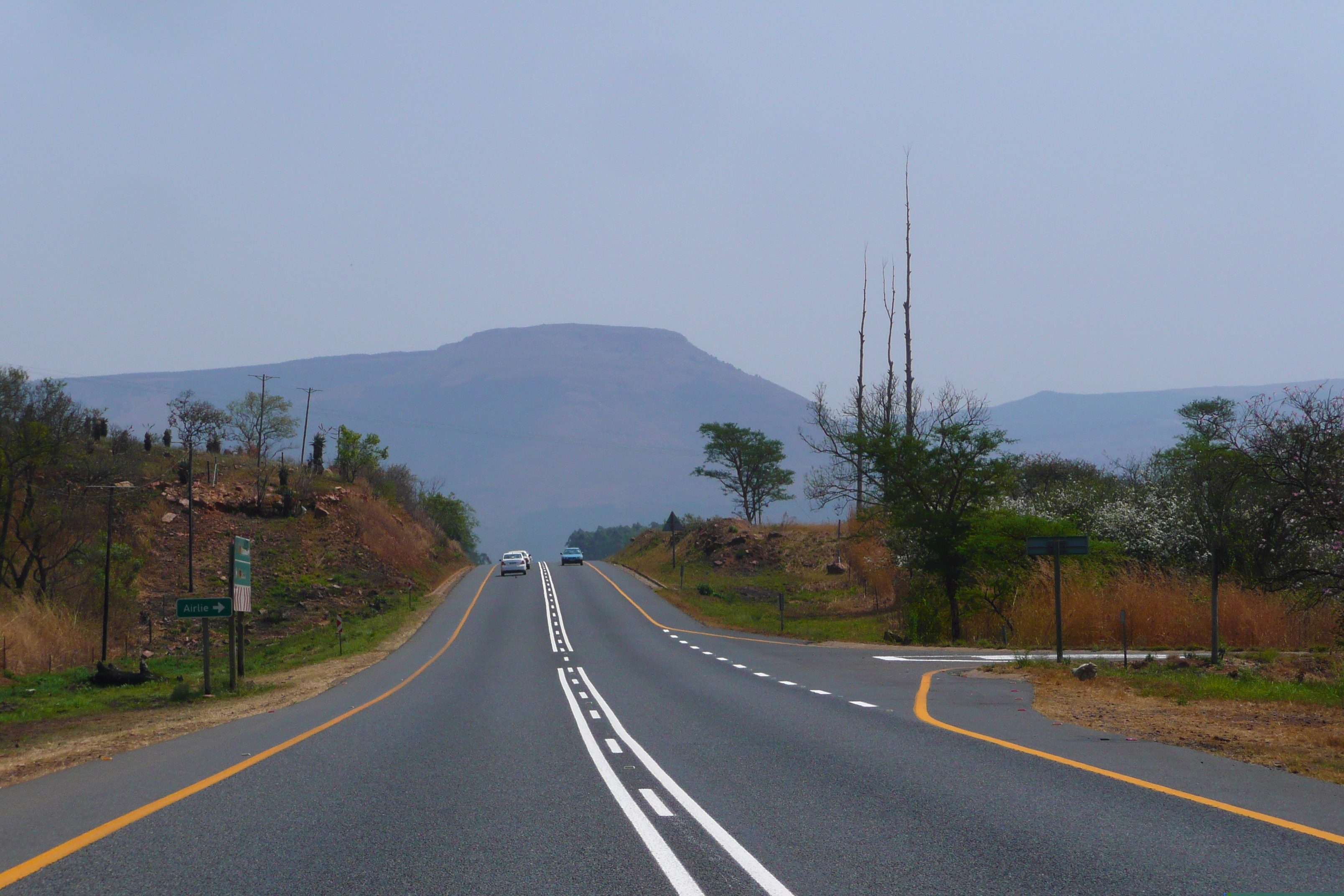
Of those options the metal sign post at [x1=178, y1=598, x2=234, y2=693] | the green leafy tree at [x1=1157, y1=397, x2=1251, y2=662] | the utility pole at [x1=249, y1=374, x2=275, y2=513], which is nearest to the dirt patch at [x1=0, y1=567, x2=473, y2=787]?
the metal sign post at [x1=178, y1=598, x2=234, y2=693]

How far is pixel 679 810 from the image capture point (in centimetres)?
738

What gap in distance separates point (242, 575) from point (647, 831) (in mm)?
17171

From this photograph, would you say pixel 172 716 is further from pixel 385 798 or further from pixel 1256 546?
pixel 1256 546

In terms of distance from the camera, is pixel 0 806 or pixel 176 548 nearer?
pixel 0 806

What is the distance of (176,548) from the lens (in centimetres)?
5453

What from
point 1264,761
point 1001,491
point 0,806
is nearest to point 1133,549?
point 1001,491

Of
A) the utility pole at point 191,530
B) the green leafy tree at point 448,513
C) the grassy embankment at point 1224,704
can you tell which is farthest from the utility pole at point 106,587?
the green leafy tree at point 448,513

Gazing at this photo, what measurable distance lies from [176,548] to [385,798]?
53.2 meters

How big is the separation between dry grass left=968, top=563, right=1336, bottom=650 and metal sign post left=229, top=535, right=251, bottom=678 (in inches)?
853

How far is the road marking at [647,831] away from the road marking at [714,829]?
348mm

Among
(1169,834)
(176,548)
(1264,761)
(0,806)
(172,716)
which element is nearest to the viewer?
(1169,834)

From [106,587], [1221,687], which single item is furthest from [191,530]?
[1221,687]

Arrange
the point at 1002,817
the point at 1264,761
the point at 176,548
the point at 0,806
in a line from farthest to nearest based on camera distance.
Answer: the point at 176,548 → the point at 1264,761 → the point at 0,806 → the point at 1002,817

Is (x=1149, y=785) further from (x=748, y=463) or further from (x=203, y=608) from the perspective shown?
(x=748, y=463)
